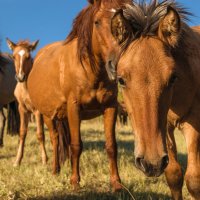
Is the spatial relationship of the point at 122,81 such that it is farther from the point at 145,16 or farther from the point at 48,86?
the point at 48,86

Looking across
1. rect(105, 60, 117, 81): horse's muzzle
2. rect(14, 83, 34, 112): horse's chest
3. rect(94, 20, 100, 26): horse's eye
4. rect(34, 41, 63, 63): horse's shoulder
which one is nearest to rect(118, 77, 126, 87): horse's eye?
rect(105, 60, 117, 81): horse's muzzle

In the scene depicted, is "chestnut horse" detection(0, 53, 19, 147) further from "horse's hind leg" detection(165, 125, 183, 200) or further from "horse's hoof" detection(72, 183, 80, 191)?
"horse's hind leg" detection(165, 125, 183, 200)

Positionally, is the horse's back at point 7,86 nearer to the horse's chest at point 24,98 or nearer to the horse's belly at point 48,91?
the horse's chest at point 24,98

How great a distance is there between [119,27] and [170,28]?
15.2 inches

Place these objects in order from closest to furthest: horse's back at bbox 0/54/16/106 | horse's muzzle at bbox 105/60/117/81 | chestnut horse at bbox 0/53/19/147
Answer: horse's muzzle at bbox 105/60/117/81 → chestnut horse at bbox 0/53/19/147 → horse's back at bbox 0/54/16/106

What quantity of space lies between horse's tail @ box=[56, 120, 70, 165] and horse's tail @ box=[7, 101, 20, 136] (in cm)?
554

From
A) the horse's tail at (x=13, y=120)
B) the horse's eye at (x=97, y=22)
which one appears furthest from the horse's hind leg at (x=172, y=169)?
the horse's tail at (x=13, y=120)

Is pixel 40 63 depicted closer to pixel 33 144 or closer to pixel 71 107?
pixel 71 107

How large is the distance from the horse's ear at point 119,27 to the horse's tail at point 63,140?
4.63 metres

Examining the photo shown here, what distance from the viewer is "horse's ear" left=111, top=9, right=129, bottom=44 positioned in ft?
9.07

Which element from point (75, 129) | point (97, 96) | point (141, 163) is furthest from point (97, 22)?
point (141, 163)

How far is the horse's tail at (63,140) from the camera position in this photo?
23.7 ft

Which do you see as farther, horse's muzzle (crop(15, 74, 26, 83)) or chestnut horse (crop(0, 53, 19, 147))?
chestnut horse (crop(0, 53, 19, 147))

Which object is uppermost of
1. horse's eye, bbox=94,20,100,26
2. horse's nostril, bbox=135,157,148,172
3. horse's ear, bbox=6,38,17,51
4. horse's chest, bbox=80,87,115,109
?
horse's eye, bbox=94,20,100,26
